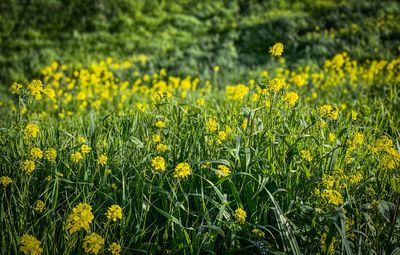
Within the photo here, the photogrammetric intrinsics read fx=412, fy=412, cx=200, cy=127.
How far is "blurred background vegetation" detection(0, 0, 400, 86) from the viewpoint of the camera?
916 centimetres

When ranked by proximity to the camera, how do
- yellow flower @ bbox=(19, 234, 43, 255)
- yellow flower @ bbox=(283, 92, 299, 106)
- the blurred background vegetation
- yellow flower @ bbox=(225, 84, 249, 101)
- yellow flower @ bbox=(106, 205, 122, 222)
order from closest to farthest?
yellow flower @ bbox=(19, 234, 43, 255) → yellow flower @ bbox=(106, 205, 122, 222) → yellow flower @ bbox=(283, 92, 299, 106) → yellow flower @ bbox=(225, 84, 249, 101) → the blurred background vegetation

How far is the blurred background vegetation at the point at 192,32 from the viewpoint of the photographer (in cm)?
916

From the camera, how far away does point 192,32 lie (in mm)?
11398

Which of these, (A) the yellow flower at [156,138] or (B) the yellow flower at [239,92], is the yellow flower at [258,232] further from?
(B) the yellow flower at [239,92]

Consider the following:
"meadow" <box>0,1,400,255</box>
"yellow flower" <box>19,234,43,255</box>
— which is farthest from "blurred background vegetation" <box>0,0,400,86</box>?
"yellow flower" <box>19,234,43,255</box>

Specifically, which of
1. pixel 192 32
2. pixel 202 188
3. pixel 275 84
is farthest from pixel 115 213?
pixel 192 32

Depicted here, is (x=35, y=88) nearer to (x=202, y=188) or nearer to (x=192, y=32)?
(x=202, y=188)

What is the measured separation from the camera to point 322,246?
2.06m

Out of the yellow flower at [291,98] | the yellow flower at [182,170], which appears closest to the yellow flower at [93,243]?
the yellow flower at [182,170]

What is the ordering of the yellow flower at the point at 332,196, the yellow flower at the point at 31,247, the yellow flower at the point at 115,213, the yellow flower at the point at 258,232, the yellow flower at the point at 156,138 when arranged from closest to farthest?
1. the yellow flower at the point at 31,247
2. the yellow flower at the point at 115,213
3. the yellow flower at the point at 332,196
4. the yellow flower at the point at 258,232
5. the yellow flower at the point at 156,138

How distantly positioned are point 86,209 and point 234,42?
30.6 ft

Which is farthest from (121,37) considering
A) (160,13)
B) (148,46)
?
(160,13)

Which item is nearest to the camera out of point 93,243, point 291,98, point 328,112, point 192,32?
point 93,243

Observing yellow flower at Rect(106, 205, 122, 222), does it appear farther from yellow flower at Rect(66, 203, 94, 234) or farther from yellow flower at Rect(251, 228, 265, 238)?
yellow flower at Rect(251, 228, 265, 238)
